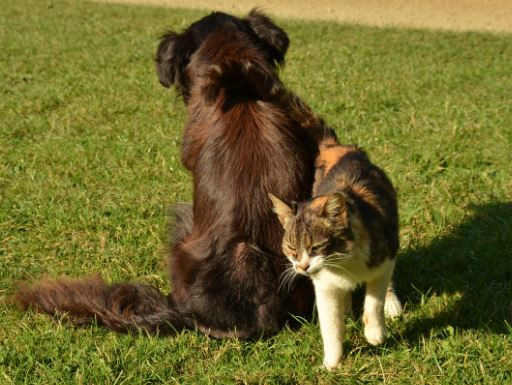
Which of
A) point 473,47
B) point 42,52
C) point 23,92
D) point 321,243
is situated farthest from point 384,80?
point 321,243

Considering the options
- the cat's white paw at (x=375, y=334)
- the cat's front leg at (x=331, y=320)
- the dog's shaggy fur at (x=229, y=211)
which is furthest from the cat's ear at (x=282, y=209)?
the cat's white paw at (x=375, y=334)

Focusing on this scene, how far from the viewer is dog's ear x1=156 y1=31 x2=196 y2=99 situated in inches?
183

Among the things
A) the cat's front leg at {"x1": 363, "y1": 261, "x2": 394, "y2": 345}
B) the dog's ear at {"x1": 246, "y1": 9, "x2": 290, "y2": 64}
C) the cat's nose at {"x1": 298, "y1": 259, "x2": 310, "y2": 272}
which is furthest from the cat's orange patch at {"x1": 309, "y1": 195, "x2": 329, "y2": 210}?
the dog's ear at {"x1": 246, "y1": 9, "x2": 290, "y2": 64}

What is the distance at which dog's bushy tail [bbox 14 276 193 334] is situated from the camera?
169 inches

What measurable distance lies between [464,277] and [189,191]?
8.45 feet

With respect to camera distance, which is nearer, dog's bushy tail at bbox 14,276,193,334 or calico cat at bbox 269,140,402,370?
calico cat at bbox 269,140,402,370

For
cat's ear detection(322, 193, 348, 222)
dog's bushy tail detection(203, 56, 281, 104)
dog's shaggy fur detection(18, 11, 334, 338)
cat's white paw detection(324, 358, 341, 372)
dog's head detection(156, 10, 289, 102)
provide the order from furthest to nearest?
dog's head detection(156, 10, 289, 102) → dog's bushy tail detection(203, 56, 281, 104) → dog's shaggy fur detection(18, 11, 334, 338) → cat's white paw detection(324, 358, 341, 372) → cat's ear detection(322, 193, 348, 222)

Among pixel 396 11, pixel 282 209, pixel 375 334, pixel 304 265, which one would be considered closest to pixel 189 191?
pixel 282 209

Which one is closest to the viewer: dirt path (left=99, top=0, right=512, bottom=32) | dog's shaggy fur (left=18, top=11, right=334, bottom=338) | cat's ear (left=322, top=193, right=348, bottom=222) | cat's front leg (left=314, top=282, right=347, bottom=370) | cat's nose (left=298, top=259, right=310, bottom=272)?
cat's ear (left=322, top=193, right=348, bottom=222)

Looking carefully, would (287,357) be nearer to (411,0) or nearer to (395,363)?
(395,363)

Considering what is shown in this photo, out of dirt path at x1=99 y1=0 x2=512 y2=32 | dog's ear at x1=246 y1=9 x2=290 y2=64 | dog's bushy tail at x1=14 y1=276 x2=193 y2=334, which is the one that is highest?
dog's ear at x1=246 y1=9 x2=290 y2=64

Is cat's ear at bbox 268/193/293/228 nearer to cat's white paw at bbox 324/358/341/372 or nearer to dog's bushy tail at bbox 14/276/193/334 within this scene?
cat's white paw at bbox 324/358/341/372

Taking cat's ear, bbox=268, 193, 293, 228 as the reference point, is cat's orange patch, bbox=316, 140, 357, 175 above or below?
above

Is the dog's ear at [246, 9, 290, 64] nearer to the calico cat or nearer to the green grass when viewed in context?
the green grass
